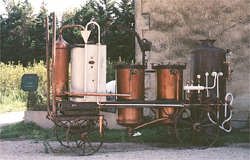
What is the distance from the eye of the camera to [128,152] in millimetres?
9266

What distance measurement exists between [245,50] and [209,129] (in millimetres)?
3272

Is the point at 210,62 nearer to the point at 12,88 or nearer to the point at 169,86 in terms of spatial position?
the point at 169,86

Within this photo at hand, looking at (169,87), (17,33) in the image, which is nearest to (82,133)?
(169,87)

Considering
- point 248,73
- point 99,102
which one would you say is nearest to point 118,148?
point 99,102

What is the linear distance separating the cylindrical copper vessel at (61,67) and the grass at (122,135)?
213cm

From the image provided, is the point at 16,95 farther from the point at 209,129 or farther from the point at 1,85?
the point at 209,129

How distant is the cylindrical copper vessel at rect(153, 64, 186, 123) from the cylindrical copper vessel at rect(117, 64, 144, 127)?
1.26 ft

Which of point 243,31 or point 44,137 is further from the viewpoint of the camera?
point 243,31

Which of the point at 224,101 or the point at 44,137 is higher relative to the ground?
the point at 224,101

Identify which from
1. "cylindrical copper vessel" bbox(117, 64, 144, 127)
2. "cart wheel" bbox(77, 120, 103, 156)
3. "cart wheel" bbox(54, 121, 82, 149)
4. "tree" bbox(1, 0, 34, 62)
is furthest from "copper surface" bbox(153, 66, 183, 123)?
"tree" bbox(1, 0, 34, 62)

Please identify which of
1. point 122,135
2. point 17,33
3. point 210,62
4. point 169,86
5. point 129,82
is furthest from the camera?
point 17,33

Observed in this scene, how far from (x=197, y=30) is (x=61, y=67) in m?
4.61

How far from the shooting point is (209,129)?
32.1 ft

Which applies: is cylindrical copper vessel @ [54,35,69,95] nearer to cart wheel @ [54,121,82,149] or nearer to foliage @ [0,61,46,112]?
cart wheel @ [54,121,82,149]
